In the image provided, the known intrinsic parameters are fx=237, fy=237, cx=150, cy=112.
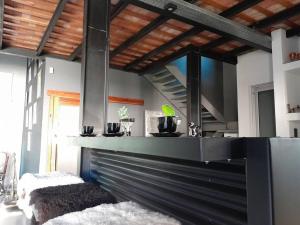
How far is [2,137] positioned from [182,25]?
4456mm

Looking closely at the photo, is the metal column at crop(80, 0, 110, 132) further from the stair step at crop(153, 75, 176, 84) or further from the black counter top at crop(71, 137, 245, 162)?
the stair step at crop(153, 75, 176, 84)

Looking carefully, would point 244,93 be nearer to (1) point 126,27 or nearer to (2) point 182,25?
(2) point 182,25

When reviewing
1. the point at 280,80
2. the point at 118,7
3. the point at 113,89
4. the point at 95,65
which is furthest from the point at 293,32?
the point at 113,89

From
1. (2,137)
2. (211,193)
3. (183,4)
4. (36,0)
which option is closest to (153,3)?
(183,4)

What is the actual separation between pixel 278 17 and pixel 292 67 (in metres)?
0.71

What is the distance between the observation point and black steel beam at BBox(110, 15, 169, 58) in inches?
131

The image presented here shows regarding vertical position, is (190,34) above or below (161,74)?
above

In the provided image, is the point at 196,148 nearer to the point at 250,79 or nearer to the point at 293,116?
the point at 293,116

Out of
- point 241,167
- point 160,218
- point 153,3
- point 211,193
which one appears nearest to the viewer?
point 241,167

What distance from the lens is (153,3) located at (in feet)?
8.29

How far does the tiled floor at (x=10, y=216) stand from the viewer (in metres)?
2.80

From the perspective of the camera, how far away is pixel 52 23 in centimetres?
332

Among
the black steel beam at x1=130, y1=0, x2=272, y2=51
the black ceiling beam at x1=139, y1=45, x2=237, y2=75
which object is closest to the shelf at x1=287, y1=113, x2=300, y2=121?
the black steel beam at x1=130, y1=0, x2=272, y2=51

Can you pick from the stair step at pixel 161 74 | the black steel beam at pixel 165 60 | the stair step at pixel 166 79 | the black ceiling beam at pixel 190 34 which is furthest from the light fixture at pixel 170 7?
the stair step at pixel 166 79
